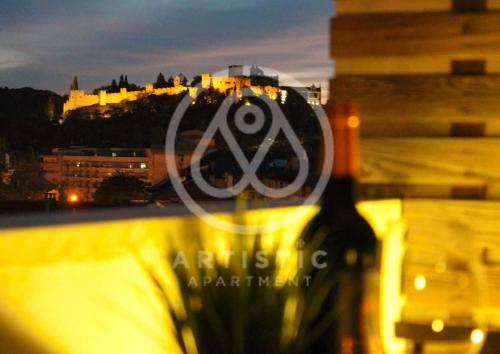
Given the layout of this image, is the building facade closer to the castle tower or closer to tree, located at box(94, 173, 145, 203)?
tree, located at box(94, 173, 145, 203)

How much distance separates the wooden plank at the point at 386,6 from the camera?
1968 mm

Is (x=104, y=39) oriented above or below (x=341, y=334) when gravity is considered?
above

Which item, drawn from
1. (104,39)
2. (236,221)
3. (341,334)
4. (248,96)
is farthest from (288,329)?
(104,39)

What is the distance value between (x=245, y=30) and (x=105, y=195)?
11594 millimetres

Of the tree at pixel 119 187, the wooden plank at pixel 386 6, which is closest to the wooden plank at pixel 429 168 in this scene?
the wooden plank at pixel 386 6

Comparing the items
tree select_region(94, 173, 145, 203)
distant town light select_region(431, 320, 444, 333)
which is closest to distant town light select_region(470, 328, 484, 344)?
distant town light select_region(431, 320, 444, 333)

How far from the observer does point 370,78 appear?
6.51 ft

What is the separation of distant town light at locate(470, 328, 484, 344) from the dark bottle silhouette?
327 mm

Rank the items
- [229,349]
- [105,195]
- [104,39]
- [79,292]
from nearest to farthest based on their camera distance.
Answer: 1. [229,349]
2. [79,292]
3. [105,195]
4. [104,39]

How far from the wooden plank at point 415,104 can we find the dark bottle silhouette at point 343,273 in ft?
1.46

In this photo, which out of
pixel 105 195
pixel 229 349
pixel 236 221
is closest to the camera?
pixel 229 349

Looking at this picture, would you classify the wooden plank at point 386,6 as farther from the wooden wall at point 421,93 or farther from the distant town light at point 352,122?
the distant town light at point 352,122

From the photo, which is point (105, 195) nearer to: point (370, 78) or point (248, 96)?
point (248, 96)

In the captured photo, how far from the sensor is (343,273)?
4.74 ft
